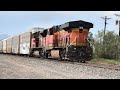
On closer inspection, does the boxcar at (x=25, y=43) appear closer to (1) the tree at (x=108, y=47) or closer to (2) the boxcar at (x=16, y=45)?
(2) the boxcar at (x=16, y=45)

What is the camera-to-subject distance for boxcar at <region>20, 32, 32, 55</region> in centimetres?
4079

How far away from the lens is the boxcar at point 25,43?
4079 cm

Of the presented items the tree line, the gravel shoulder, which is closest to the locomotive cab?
the gravel shoulder

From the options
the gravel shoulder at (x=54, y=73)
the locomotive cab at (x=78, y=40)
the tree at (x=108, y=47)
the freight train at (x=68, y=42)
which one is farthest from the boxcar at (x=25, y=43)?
the gravel shoulder at (x=54, y=73)


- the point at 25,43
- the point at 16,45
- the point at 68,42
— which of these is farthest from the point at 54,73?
the point at 16,45

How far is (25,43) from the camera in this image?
43.5 meters

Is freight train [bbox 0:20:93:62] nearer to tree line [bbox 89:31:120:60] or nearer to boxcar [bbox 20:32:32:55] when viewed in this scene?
boxcar [bbox 20:32:32:55]

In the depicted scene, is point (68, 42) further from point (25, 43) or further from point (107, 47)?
point (107, 47)
